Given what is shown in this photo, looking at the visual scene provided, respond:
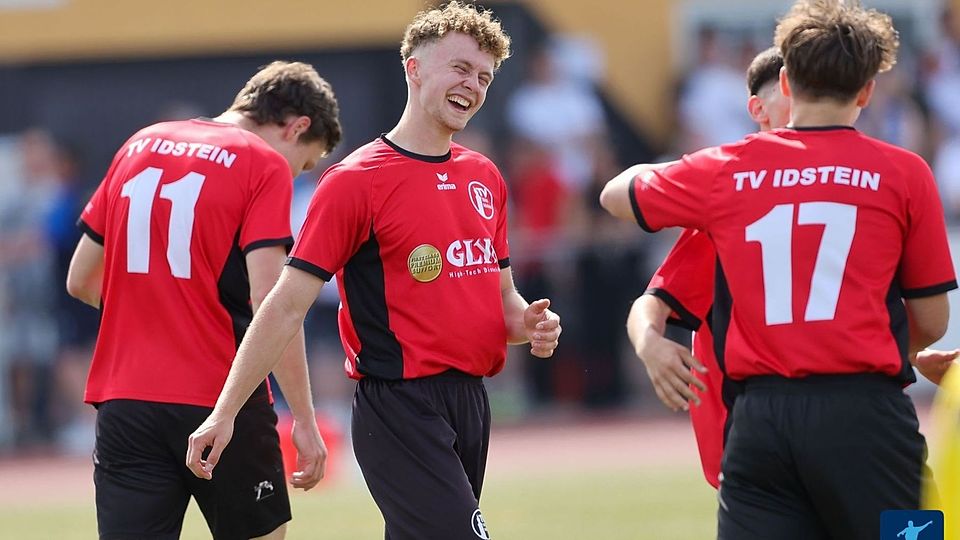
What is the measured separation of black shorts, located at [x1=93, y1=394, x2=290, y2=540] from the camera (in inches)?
215

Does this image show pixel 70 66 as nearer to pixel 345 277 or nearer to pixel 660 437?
pixel 660 437

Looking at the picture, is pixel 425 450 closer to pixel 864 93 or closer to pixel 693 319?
pixel 693 319

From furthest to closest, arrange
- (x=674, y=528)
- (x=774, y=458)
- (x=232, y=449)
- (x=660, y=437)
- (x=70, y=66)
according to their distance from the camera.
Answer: (x=70, y=66)
(x=660, y=437)
(x=674, y=528)
(x=232, y=449)
(x=774, y=458)

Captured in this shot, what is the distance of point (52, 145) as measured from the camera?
15.3 m

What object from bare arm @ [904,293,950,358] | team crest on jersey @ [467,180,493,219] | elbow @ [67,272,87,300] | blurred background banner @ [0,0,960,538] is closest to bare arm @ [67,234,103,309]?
elbow @ [67,272,87,300]

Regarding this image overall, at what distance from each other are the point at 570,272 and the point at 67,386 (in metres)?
4.94

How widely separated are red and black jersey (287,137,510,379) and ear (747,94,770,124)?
3.32 ft

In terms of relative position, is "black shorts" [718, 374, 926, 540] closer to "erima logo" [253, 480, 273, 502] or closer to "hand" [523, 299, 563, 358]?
"hand" [523, 299, 563, 358]

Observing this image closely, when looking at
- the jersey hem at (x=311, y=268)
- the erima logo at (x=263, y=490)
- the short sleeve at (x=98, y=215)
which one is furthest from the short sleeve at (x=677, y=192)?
the short sleeve at (x=98, y=215)

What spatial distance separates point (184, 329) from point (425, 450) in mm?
1081

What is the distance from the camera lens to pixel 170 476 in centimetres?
555

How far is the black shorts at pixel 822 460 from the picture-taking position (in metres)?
4.20

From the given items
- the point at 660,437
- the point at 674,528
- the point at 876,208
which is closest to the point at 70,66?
the point at 660,437

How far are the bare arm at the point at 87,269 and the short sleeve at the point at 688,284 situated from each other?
2.11 m
